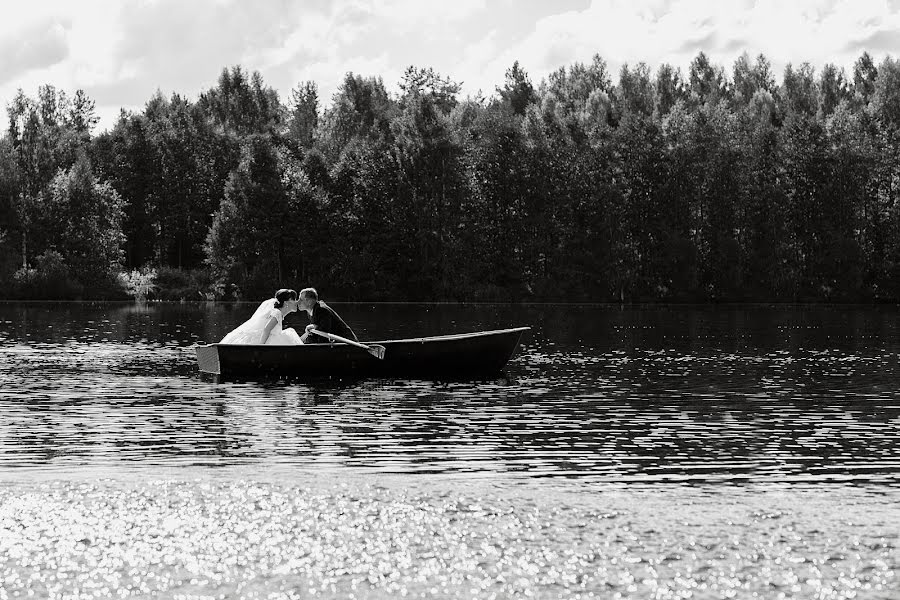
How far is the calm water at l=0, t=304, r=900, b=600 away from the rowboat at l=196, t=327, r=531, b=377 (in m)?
0.68

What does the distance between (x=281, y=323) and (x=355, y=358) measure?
1916 millimetres

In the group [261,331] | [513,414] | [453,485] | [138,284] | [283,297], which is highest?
[138,284]

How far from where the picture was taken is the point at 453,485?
552 inches

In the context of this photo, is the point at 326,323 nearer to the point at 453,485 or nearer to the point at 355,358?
the point at 355,358

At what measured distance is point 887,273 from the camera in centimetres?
8594

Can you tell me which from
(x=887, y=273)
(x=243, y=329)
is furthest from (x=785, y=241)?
(x=243, y=329)

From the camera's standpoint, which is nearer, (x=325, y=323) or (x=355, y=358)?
(x=355, y=358)

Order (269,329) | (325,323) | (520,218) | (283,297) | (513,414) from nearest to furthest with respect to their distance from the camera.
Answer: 1. (513,414)
2. (283,297)
3. (269,329)
4. (325,323)
5. (520,218)

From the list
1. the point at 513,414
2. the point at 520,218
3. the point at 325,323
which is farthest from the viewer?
the point at 520,218

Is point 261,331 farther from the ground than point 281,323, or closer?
closer

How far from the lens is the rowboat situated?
89.8 feet

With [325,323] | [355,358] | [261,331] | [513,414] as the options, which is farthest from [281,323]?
[513,414]

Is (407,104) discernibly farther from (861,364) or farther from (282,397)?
(282,397)

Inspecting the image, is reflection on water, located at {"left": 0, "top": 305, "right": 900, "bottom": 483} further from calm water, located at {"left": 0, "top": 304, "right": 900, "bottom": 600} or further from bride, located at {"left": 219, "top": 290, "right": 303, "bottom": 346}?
bride, located at {"left": 219, "top": 290, "right": 303, "bottom": 346}
